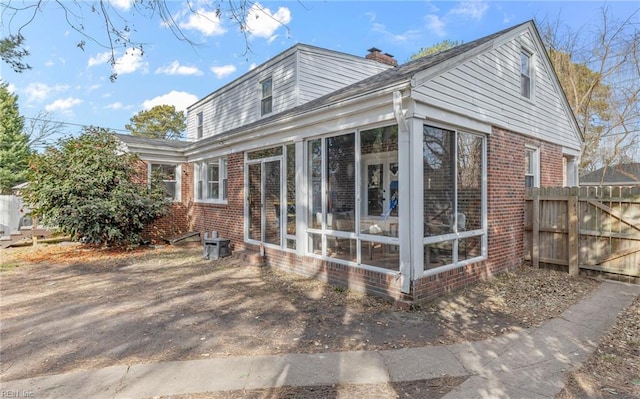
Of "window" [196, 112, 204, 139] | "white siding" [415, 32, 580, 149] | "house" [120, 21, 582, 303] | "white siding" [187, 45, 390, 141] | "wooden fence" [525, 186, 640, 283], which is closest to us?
"house" [120, 21, 582, 303]

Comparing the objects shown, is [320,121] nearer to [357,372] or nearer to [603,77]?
[357,372]

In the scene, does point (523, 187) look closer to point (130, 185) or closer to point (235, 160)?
point (235, 160)

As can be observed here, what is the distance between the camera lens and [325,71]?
39.3 feet

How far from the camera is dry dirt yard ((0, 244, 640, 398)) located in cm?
370

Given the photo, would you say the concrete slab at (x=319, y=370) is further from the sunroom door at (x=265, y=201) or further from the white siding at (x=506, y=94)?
the sunroom door at (x=265, y=201)

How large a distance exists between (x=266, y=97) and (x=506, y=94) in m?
8.10

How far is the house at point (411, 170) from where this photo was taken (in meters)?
5.48

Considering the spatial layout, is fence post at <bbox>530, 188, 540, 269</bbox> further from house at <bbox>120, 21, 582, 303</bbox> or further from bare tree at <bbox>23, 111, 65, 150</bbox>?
bare tree at <bbox>23, 111, 65, 150</bbox>

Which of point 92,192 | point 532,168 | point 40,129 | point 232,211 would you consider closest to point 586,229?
point 532,168

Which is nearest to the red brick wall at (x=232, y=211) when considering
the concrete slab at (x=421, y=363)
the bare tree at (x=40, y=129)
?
the concrete slab at (x=421, y=363)

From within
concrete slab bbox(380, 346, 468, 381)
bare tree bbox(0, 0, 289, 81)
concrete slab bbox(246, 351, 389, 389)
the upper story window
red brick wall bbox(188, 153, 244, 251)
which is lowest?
concrete slab bbox(380, 346, 468, 381)

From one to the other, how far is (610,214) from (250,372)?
302 inches

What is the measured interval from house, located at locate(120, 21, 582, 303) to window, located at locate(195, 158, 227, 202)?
62 centimetres

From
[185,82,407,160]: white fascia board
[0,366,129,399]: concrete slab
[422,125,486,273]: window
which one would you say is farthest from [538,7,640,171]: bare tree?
[0,366,129,399]: concrete slab
